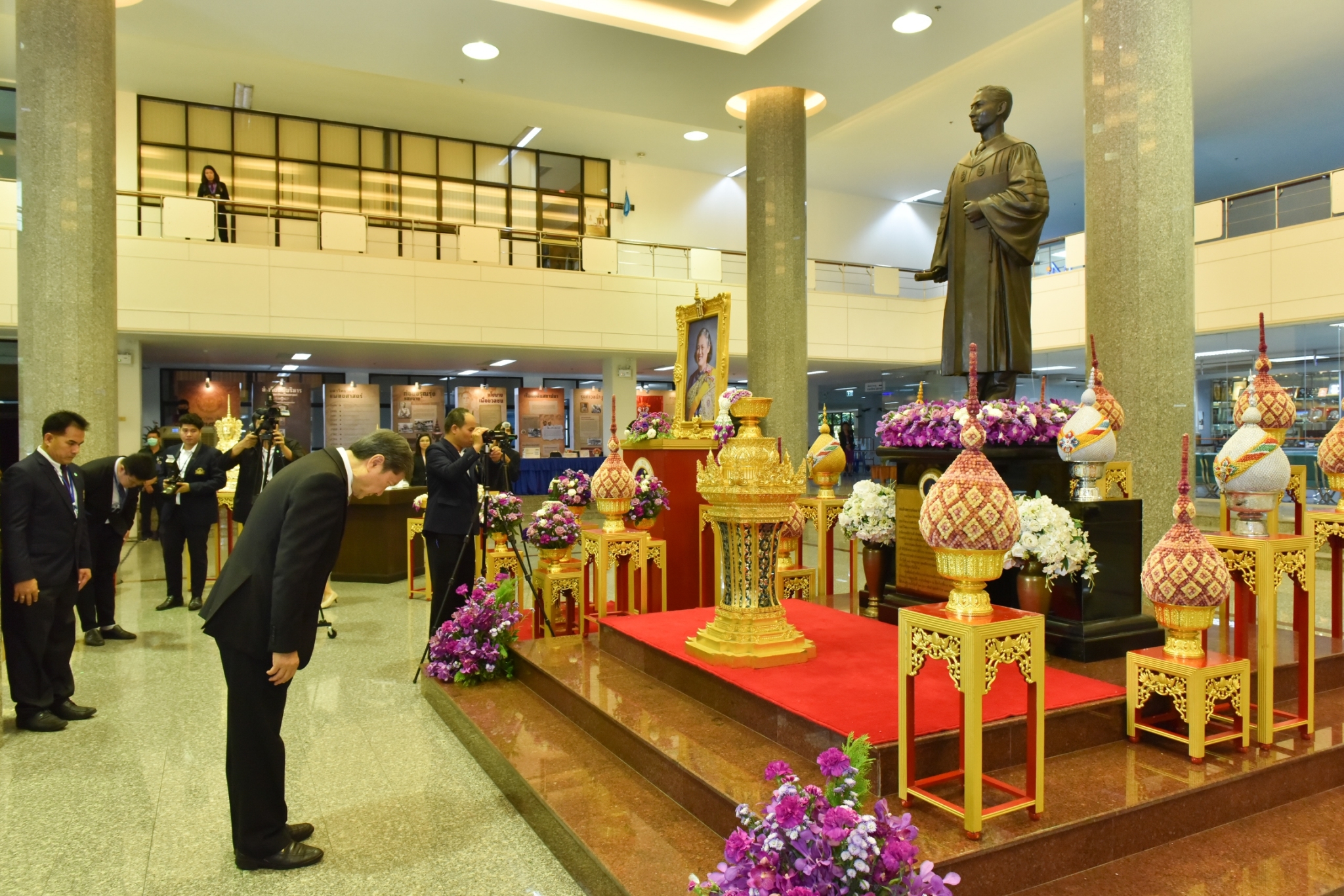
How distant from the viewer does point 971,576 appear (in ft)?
7.59

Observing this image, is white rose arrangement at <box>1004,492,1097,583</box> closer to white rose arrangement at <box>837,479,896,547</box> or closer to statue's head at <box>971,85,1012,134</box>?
white rose arrangement at <box>837,479,896,547</box>

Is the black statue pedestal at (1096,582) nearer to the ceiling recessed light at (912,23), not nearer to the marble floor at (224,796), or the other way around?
the marble floor at (224,796)

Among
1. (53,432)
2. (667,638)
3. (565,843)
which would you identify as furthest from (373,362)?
(565,843)

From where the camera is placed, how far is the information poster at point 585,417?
18219 millimetres

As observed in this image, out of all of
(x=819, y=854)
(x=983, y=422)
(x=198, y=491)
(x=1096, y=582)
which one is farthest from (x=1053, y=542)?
(x=198, y=491)

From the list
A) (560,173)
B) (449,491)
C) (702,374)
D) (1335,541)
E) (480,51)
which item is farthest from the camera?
(560,173)

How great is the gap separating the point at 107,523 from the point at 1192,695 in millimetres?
5899

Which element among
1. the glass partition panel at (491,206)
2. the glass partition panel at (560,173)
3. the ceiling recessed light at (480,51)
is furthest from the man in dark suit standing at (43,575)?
the glass partition panel at (560,173)

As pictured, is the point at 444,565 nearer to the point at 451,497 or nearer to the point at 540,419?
the point at 451,497

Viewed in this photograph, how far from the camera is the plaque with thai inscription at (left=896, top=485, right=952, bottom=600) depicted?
14.0 feet

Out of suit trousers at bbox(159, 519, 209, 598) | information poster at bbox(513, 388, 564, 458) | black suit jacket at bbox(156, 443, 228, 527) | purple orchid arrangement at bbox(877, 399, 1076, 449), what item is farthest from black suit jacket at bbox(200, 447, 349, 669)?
information poster at bbox(513, 388, 564, 458)

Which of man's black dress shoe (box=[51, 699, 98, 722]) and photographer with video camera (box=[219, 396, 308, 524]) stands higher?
photographer with video camera (box=[219, 396, 308, 524])

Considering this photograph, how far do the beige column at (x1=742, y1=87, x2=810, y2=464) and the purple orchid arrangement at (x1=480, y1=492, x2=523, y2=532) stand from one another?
4.43 meters

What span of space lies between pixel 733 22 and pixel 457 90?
6.19 m
